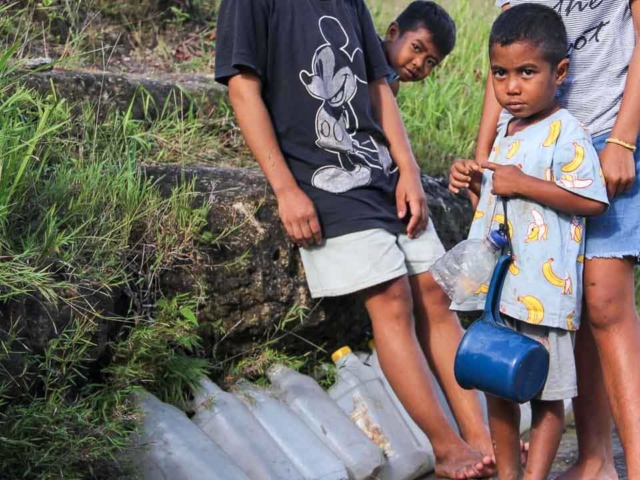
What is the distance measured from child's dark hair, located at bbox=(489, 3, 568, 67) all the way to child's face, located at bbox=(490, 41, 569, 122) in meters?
0.02

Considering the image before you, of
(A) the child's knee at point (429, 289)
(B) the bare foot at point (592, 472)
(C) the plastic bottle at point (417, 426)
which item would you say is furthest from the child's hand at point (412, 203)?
(B) the bare foot at point (592, 472)

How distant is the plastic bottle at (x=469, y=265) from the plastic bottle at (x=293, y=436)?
69cm

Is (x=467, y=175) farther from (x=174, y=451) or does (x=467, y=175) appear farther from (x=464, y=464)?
(x=174, y=451)

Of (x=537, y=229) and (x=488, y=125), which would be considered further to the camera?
(x=488, y=125)

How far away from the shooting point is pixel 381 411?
3.71m

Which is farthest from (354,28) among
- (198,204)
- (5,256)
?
(5,256)

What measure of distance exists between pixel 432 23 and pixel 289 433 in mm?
1629

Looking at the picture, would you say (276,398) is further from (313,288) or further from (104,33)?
(104,33)

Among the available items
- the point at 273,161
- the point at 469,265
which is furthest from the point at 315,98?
the point at 469,265

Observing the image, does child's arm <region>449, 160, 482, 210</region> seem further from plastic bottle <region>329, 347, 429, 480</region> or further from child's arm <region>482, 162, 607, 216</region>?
plastic bottle <region>329, 347, 429, 480</region>

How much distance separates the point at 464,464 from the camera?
3.29 m

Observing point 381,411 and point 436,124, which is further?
point 436,124

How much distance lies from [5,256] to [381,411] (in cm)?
153

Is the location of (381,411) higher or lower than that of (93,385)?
lower
